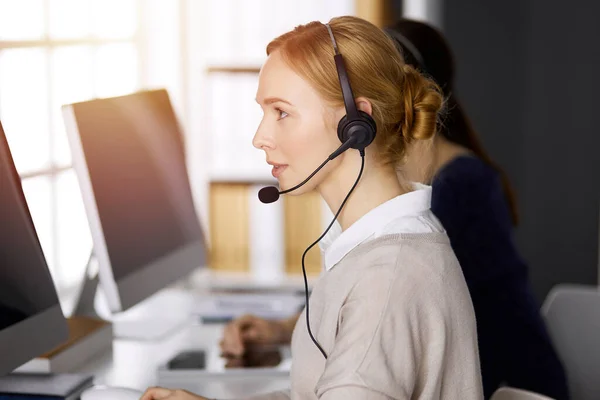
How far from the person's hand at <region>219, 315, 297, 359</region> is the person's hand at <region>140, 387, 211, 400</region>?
0.56 meters

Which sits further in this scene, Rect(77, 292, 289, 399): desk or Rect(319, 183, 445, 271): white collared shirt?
Rect(77, 292, 289, 399): desk

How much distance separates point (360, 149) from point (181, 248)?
94cm

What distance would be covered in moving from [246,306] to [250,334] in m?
0.29

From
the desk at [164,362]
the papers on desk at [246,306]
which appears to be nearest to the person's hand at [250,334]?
the desk at [164,362]

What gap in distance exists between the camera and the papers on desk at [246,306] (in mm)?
2172

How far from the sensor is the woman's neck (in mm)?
1291

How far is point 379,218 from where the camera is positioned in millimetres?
1260

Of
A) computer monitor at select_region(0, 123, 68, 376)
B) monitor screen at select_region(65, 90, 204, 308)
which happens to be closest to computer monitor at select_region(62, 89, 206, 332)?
monitor screen at select_region(65, 90, 204, 308)

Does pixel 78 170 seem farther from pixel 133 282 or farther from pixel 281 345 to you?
pixel 281 345

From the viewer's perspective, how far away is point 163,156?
2.07 metres

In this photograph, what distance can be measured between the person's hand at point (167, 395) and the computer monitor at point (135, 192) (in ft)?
1.52

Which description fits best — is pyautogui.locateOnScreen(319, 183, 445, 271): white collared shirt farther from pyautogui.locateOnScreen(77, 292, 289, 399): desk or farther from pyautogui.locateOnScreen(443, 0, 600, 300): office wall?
pyautogui.locateOnScreen(443, 0, 600, 300): office wall

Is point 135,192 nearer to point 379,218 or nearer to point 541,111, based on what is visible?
point 379,218

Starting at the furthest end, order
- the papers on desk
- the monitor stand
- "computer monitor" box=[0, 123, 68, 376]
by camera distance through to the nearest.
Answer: the papers on desk
the monitor stand
"computer monitor" box=[0, 123, 68, 376]
